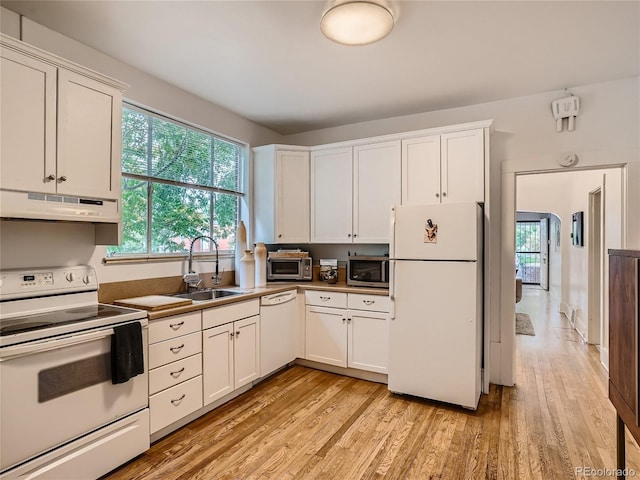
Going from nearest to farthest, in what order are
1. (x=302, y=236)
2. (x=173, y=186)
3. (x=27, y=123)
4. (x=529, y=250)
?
(x=27, y=123) → (x=173, y=186) → (x=302, y=236) → (x=529, y=250)

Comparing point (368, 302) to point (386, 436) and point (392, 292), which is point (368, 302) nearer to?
point (392, 292)

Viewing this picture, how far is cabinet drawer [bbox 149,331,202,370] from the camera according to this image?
7.34 feet

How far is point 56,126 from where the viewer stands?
197cm

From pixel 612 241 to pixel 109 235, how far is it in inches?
185

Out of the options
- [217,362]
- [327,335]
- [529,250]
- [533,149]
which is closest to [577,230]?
[533,149]

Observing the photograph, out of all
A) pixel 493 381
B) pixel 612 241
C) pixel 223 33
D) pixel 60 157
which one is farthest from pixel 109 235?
pixel 612 241

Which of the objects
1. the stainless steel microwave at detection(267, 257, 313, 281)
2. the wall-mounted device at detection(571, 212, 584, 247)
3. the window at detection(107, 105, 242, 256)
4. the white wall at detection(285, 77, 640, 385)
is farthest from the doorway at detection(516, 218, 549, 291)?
the window at detection(107, 105, 242, 256)

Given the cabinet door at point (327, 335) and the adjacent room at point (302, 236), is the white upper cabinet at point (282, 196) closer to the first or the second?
the adjacent room at point (302, 236)

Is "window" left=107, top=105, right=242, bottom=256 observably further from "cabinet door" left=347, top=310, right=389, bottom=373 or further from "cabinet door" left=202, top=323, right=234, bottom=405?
"cabinet door" left=347, top=310, right=389, bottom=373

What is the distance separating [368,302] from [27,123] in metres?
2.71

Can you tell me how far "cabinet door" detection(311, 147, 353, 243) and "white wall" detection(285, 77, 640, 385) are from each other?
110 cm

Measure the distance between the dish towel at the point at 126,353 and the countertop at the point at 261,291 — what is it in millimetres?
173

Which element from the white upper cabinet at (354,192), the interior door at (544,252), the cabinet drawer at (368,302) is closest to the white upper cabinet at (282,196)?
the white upper cabinet at (354,192)

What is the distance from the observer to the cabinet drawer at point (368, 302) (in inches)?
126
